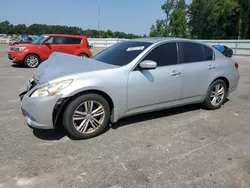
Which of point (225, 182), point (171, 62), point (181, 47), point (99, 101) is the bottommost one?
point (225, 182)

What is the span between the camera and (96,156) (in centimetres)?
288

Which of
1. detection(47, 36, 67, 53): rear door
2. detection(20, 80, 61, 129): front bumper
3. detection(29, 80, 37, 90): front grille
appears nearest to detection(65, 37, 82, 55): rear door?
detection(47, 36, 67, 53): rear door

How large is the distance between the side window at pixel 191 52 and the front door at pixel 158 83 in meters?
0.21

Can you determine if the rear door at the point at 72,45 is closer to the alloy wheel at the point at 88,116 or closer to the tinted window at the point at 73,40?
the tinted window at the point at 73,40

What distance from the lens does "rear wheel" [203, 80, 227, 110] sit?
458 centimetres

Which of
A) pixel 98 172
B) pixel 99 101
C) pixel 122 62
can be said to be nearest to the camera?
pixel 98 172

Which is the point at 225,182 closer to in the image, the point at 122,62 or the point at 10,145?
the point at 122,62

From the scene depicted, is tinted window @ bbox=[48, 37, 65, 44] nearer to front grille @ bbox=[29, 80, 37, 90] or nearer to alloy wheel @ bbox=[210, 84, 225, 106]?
front grille @ bbox=[29, 80, 37, 90]

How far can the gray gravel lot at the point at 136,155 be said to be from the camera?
243 centimetres

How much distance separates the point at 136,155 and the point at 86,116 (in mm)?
963

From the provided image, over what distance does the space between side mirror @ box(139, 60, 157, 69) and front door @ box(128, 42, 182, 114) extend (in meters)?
0.11

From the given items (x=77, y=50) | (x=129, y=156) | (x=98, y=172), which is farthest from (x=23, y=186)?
(x=77, y=50)

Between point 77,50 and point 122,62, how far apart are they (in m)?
8.76

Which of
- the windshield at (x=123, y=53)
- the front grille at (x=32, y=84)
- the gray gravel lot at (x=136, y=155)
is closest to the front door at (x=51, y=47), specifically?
the gray gravel lot at (x=136, y=155)
